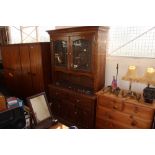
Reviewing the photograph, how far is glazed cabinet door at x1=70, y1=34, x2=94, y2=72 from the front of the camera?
2049mm

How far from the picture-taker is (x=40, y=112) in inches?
65.1

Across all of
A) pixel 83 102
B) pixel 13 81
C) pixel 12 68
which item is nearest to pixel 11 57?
pixel 12 68

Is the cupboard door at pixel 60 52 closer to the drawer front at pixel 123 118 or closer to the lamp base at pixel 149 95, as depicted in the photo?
the drawer front at pixel 123 118

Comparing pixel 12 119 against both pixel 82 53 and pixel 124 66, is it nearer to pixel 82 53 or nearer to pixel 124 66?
pixel 82 53

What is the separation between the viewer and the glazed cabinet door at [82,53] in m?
2.05

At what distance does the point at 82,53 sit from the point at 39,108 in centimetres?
105

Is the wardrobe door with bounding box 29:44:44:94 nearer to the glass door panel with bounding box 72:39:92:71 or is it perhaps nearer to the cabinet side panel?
the glass door panel with bounding box 72:39:92:71

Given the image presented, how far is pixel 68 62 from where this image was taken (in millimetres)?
2359

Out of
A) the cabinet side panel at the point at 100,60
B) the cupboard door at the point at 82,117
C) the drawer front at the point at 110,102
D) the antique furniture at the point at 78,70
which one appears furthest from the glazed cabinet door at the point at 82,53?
the cupboard door at the point at 82,117

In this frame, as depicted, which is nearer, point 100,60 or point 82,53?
point 100,60

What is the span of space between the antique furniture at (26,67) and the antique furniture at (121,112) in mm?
1245
